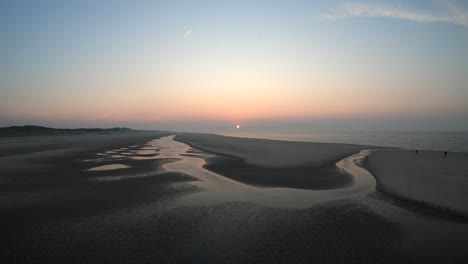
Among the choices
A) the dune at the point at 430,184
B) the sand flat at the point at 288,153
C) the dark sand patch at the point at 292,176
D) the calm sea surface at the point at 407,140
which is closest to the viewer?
the dune at the point at 430,184

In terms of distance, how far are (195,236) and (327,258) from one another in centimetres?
368

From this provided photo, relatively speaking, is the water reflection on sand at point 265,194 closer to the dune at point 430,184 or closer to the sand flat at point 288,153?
the dune at point 430,184

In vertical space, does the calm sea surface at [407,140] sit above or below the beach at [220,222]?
above

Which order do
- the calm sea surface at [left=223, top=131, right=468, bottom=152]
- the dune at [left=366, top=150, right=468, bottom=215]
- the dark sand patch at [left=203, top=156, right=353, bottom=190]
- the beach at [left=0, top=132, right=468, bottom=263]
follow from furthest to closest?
the calm sea surface at [left=223, top=131, right=468, bottom=152], the dark sand patch at [left=203, top=156, right=353, bottom=190], the dune at [left=366, top=150, right=468, bottom=215], the beach at [left=0, top=132, right=468, bottom=263]

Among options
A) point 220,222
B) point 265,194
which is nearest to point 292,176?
point 265,194

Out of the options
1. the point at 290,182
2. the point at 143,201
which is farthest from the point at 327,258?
the point at 290,182

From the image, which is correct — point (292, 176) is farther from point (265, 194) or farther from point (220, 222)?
point (220, 222)

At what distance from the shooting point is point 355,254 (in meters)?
6.38

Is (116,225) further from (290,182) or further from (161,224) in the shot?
(290,182)

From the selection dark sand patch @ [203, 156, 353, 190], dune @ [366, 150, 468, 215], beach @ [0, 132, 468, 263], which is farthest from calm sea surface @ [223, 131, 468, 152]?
beach @ [0, 132, 468, 263]

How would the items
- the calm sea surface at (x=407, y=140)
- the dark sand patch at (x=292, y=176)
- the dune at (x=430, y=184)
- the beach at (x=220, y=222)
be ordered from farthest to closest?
the calm sea surface at (x=407, y=140) < the dark sand patch at (x=292, y=176) < the dune at (x=430, y=184) < the beach at (x=220, y=222)

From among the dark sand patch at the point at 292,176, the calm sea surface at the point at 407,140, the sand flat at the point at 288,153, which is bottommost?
the dark sand patch at the point at 292,176

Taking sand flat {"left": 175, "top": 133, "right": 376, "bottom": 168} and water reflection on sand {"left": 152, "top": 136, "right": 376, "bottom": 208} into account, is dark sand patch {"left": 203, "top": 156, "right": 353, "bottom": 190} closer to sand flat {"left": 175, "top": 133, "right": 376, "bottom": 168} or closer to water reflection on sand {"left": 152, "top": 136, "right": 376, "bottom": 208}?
water reflection on sand {"left": 152, "top": 136, "right": 376, "bottom": 208}

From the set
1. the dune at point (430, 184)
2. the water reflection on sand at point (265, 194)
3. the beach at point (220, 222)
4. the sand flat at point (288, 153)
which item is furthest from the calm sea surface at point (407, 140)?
the beach at point (220, 222)
